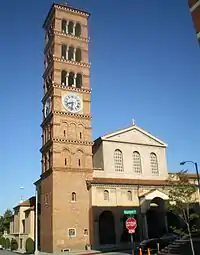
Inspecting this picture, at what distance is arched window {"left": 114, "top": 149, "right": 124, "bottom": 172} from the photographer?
150 ft

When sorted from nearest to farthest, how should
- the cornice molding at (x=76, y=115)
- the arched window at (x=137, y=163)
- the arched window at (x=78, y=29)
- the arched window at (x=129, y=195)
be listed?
the arched window at (x=129, y=195) → the cornice molding at (x=76, y=115) → the arched window at (x=137, y=163) → the arched window at (x=78, y=29)

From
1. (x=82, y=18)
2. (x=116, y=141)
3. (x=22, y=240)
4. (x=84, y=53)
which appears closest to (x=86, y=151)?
(x=116, y=141)

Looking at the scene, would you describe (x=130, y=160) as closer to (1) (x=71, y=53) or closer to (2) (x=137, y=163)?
(2) (x=137, y=163)

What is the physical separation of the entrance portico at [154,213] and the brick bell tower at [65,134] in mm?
7478

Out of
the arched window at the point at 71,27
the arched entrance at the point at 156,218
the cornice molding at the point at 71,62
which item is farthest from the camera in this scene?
the arched window at the point at 71,27

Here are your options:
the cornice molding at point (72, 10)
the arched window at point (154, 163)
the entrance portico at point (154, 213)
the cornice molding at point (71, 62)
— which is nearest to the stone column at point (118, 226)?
the entrance portico at point (154, 213)

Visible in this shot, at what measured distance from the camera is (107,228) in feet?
137

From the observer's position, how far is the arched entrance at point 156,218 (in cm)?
4234

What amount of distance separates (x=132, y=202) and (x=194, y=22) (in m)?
36.1

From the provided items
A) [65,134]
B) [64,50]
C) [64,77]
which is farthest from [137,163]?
[64,50]

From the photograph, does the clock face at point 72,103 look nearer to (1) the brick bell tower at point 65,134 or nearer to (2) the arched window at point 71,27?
(1) the brick bell tower at point 65,134

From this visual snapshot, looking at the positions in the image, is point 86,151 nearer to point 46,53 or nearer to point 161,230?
point 161,230

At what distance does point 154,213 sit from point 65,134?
16536 millimetres

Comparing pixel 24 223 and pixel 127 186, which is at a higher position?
pixel 127 186
